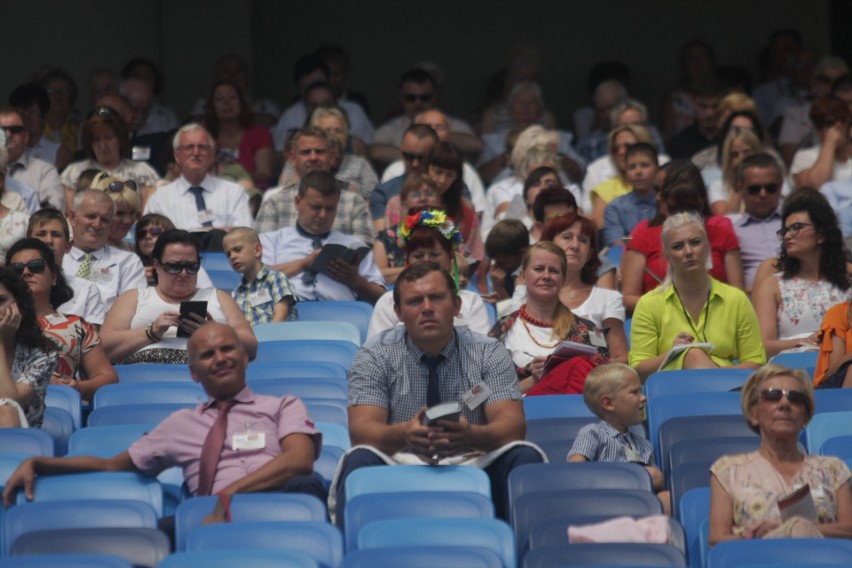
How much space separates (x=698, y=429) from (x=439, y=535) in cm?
129

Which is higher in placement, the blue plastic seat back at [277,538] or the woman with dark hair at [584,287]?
the woman with dark hair at [584,287]

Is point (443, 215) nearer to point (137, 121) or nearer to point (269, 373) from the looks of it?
point (269, 373)

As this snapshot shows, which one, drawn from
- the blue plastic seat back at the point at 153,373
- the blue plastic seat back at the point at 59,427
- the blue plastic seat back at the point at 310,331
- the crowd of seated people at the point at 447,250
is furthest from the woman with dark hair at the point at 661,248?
the blue plastic seat back at the point at 59,427

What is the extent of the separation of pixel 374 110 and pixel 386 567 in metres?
8.86

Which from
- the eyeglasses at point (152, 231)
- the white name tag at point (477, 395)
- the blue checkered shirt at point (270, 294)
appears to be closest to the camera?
the white name tag at point (477, 395)

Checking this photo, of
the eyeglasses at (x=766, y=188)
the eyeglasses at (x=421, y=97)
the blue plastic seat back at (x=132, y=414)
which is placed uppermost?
the eyeglasses at (x=421, y=97)

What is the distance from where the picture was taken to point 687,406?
586 cm

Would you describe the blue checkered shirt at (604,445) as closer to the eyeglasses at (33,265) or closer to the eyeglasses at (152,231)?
the eyeglasses at (33,265)

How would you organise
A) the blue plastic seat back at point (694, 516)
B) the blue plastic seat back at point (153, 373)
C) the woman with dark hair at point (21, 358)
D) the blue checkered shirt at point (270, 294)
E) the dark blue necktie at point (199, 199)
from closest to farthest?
the blue plastic seat back at point (694, 516) → the woman with dark hair at point (21, 358) → the blue plastic seat back at point (153, 373) → the blue checkered shirt at point (270, 294) → the dark blue necktie at point (199, 199)

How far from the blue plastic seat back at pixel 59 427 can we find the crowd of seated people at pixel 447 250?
0.05 meters

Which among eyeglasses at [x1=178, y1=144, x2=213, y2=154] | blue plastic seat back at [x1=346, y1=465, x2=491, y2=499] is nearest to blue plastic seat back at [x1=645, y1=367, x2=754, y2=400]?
blue plastic seat back at [x1=346, y1=465, x2=491, y2=499]

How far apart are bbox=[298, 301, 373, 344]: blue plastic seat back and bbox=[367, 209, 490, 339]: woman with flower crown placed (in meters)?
0.35

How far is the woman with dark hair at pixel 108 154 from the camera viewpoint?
9.23 m

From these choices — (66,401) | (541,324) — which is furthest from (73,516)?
(541,324)
